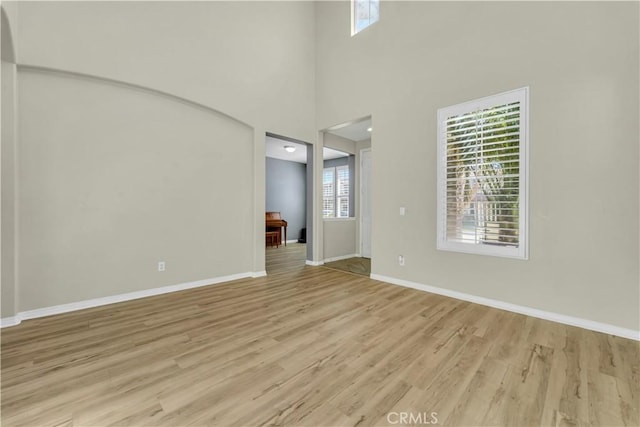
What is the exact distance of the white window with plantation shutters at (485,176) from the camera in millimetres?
2848

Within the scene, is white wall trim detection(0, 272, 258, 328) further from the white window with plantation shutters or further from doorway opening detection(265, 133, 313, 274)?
the white window with plantation shutters

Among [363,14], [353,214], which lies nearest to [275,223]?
[353,214]

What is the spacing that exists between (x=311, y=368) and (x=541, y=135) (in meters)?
3.10

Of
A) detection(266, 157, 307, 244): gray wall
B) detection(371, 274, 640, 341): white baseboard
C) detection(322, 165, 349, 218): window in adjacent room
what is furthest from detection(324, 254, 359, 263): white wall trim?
detection(266, 157, 307, 244): gray wall

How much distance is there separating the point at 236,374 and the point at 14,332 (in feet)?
7.43

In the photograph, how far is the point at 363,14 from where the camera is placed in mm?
4449

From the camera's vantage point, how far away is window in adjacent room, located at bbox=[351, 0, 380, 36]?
4.23 m

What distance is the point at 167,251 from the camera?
3541mm

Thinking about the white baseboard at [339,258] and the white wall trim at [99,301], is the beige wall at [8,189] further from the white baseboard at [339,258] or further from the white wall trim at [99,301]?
the white baseboard at [339,258]

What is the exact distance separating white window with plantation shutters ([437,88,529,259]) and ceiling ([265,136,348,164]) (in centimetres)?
361

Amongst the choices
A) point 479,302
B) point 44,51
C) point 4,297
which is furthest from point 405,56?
point 4,297

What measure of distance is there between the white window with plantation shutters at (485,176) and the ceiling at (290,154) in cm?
361

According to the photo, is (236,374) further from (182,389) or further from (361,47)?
(361,47)

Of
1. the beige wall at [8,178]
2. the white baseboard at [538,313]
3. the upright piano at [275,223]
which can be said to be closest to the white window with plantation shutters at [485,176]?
the white baseboard at [538,313]
